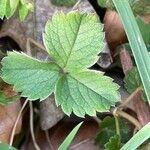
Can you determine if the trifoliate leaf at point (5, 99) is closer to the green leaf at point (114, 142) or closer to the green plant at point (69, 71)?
the green plant at point (69, 71)

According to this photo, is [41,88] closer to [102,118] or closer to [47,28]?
[47,28]

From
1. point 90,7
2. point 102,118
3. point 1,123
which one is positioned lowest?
point 102,118

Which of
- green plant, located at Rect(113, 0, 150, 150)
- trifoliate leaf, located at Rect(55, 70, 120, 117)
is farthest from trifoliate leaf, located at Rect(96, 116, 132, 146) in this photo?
green plant, located at Rect(113, 0, 150, 150)

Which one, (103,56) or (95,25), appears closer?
(95,25)

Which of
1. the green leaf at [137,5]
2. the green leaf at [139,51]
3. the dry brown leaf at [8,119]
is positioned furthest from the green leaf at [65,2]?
the green leaf at [139,51]

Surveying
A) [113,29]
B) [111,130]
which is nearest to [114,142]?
[111,130]

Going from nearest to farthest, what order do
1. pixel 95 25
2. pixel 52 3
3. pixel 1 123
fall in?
pixel 95 25 → pixel 1 123 → pixel 52 3

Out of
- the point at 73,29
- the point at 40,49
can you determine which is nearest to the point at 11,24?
the point at 40,49

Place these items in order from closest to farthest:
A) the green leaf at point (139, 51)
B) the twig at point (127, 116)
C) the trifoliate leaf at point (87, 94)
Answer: the green leaf at point (139, 51)
the trifoliate leaf at point (87, 94)
the twig at point (127, 116)
